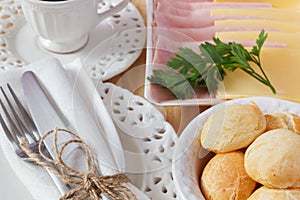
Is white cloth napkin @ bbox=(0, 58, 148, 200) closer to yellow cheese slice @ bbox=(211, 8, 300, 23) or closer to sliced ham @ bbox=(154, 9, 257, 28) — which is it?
sliced ham @ bbox=(154, 9, 257, 28)

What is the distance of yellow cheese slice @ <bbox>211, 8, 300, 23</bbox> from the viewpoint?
1337 mm

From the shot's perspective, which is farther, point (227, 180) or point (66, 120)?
point (66, 120)

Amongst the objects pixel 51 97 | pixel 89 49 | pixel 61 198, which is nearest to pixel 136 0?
pixel 89 49

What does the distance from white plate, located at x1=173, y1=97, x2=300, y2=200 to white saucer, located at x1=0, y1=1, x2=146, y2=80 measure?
0.27 metres

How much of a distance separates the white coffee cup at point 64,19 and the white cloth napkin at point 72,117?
0.32 feet

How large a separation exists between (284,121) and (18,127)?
44cm

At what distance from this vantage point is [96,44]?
133 cm

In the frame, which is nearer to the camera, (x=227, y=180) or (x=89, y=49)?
(x=227, y=180)

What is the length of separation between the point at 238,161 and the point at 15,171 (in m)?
0.37

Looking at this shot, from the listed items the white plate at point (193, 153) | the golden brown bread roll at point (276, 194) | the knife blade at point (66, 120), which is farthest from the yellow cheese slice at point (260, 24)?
the golden brown bread roll at point (276, 194)

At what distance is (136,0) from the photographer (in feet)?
4.73

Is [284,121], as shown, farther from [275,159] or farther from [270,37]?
[270,37]

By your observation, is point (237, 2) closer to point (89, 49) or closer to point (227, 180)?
point (89, 49)

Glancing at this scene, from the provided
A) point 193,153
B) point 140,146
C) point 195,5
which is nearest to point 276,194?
point 193,153
